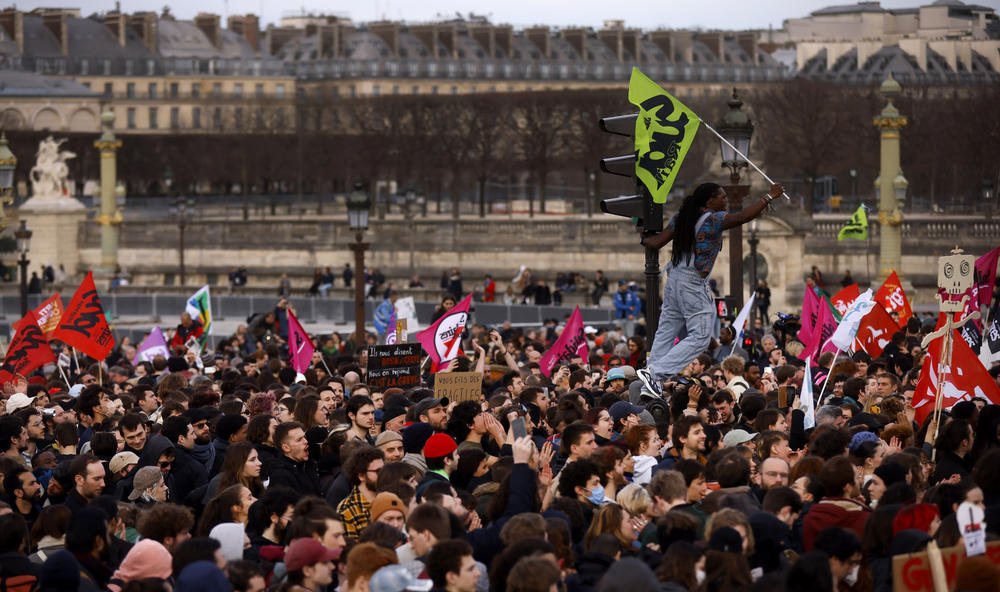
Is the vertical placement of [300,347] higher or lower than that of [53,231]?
lower

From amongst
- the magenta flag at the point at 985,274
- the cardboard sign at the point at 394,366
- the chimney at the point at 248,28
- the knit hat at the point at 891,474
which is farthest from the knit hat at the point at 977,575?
the chimney at the point at 248,28

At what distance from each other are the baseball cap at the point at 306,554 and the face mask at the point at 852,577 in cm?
189

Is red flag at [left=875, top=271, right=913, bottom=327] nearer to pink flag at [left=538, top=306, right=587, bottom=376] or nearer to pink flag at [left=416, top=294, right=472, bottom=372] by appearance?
pink flag at [left=538, top=306, right=587, bottom=376]

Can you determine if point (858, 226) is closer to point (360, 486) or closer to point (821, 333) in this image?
point (821, 333)

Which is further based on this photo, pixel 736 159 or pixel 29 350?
pixel 736 159

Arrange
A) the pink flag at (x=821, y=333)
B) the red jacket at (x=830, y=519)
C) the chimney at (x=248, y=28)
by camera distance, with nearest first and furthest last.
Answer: the red jacket at (x=830, y=519) → the pink flag at (x=821, y=333) → the chimney at (x=248, y=28)

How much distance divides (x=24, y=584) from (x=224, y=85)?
9105cm

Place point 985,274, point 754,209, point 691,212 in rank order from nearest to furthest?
point 754,209 < point 691,212 < point 985,274

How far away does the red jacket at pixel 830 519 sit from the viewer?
21.7 feet

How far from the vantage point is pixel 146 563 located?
251 inches

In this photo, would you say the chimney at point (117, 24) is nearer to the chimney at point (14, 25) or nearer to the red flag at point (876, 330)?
the chimney at point (14, 25)

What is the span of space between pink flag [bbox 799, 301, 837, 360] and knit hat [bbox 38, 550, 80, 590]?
6725 millimetres

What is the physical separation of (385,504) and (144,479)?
1817 millimetres

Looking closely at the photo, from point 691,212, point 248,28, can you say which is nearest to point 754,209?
point 691,212
